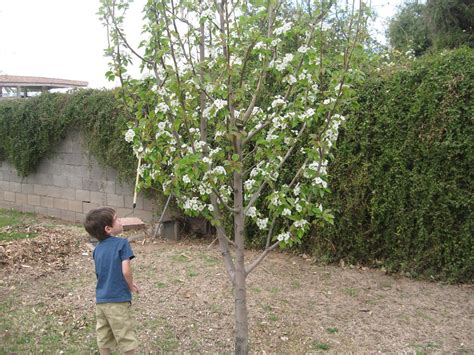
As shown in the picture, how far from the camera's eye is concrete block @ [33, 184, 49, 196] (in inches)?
371

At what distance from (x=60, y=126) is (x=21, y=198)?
232 cm

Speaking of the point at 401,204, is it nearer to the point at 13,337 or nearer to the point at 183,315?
the point at 183,315

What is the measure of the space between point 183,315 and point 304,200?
1.77 meters

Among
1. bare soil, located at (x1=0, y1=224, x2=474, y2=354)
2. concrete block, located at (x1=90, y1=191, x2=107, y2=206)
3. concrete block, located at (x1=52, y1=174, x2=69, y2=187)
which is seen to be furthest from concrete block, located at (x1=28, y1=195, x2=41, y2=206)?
bare soil, located at (x1=0, y1=224, x2=474, y2=354)

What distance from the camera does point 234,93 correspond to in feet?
9.37

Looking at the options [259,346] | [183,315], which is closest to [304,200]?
[259,346]

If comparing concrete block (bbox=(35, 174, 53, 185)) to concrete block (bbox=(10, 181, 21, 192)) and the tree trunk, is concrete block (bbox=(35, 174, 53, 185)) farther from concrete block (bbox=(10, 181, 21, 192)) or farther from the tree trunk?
the tree trunk

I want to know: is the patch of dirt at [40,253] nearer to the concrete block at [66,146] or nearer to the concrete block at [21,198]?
the concrete block at [66,146]

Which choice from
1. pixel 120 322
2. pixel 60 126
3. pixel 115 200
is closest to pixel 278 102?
pixel 120 322

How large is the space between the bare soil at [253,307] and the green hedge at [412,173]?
32 cm

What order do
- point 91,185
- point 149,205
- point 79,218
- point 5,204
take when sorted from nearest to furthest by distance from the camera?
1. point 149,205
2. point 91,185
3. point 79,218
4. point 5,204

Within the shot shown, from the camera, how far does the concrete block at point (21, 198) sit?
390 inches

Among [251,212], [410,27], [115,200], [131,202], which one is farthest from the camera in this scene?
[410,27]

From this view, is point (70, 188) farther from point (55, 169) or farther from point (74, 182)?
point (55, 169)
